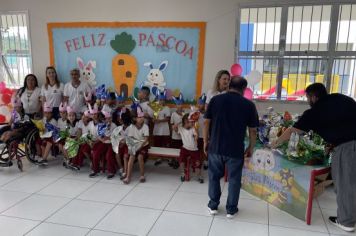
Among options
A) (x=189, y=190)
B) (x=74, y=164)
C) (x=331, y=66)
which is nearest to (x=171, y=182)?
(x=189, y=190)

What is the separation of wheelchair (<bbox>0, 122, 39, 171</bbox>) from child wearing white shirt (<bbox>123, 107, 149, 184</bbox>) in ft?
5.07

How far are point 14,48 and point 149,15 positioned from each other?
2.68m

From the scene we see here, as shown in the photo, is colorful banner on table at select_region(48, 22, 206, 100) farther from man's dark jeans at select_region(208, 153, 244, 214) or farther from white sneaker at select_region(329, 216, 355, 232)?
white sneaker at select_region(329, 216, 355, 232)

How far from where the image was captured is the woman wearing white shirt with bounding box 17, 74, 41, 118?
484cm

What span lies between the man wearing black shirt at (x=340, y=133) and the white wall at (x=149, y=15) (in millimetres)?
1547

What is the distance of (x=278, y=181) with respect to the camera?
10.3 ft

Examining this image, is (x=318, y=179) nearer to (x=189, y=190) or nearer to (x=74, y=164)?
(x=189, y=190)

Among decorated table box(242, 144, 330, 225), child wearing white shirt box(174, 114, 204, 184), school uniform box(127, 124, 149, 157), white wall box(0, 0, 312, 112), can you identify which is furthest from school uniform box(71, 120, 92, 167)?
decorated table box(242, 144, 330, 225)

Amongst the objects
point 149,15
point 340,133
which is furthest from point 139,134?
point 340,133

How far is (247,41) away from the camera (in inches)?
171

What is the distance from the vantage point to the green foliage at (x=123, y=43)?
15.5ft

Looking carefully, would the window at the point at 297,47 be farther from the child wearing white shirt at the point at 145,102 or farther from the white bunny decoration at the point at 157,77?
the child wearing white shirt at the point at 145,102

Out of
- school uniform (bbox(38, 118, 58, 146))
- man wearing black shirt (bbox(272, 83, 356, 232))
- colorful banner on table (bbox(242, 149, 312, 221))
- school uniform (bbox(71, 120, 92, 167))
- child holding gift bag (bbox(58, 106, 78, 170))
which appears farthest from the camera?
school uniform (bbox(38, 118, 58, 146))

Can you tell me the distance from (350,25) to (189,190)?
9.99 ft
